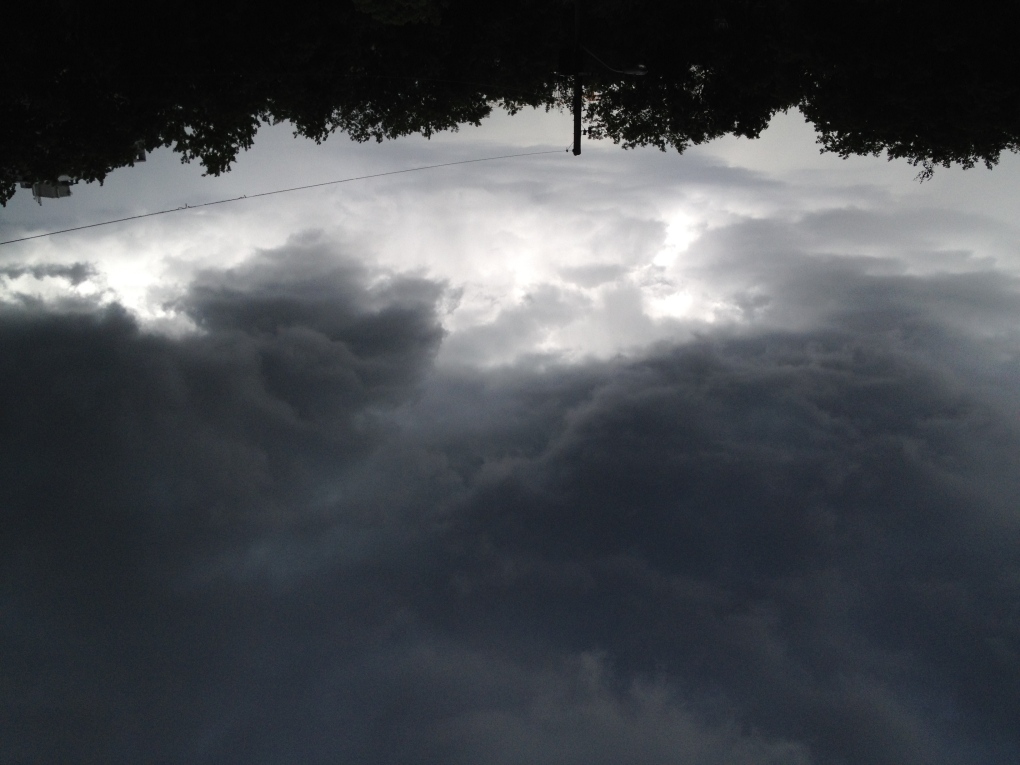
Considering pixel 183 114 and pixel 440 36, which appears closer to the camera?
pixel 183 114

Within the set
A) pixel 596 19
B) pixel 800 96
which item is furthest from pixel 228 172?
pixel 800 96

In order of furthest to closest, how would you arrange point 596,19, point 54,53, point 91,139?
point 596,19, point 91,139, point 54,53

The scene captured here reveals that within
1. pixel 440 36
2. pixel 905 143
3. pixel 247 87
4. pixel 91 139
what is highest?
pixel 440 36

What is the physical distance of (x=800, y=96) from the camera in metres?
35.9

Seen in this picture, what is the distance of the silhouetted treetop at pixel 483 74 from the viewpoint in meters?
28.8

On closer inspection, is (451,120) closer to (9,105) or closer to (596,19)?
(596,19)

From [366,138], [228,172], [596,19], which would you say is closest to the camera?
[228,172]

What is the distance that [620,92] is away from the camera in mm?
40500

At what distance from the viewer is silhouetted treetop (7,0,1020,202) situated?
28.8m

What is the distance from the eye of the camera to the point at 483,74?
132 feet

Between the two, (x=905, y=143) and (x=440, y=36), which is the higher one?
(x=440, y=36)

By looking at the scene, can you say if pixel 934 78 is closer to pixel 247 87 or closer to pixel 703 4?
pixel 703 4

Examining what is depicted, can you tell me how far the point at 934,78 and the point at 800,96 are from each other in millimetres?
7910

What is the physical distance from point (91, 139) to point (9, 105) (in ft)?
11.1
